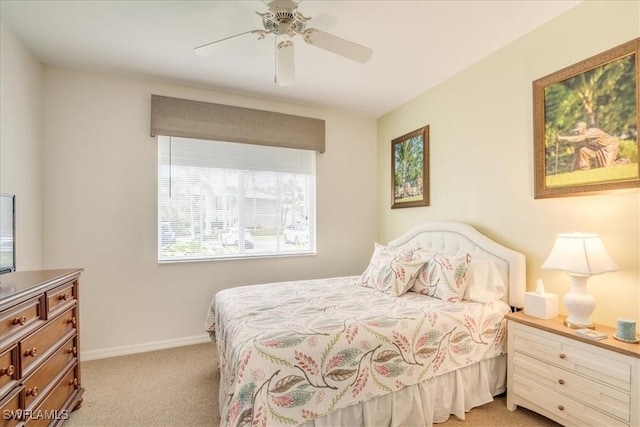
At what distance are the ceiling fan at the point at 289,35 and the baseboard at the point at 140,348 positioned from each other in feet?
8.90

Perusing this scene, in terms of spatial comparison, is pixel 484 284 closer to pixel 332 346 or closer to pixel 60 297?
pixel 332 346

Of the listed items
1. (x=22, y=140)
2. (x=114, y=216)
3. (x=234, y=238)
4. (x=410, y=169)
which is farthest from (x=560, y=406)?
(x=22, y=140)

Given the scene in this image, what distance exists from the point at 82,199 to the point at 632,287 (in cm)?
424

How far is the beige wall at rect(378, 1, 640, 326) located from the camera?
71.3 inches

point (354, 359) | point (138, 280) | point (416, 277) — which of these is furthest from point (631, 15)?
point (138, 280)

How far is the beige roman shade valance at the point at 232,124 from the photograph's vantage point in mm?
3037

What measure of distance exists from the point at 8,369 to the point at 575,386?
2.84 metres

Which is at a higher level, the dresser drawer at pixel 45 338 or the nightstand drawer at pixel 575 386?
the dresser drawer at pixel 45 338

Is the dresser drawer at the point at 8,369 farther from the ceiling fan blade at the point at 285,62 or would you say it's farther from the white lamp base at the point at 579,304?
the white lamp base at the point at 579,304

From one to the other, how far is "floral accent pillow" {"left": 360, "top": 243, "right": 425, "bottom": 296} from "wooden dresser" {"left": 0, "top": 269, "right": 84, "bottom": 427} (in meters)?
2.18

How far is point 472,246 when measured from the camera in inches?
103

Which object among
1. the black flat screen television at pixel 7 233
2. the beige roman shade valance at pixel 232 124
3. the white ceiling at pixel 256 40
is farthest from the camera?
the beige roman shade valance at pixel 232 124

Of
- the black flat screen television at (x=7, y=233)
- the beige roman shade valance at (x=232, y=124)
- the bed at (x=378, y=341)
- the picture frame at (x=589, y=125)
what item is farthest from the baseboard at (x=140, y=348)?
the picture frame at (x=589, y=125)

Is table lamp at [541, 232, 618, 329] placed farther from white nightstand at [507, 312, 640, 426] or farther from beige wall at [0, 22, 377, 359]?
beige wall at [0, 22, 377, 359]
